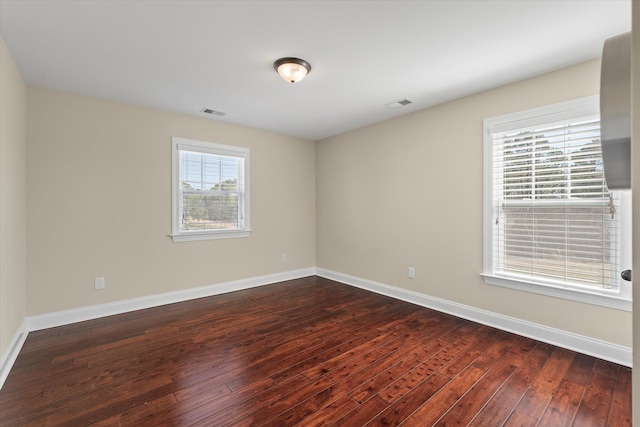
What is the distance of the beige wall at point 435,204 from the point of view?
2697 mm

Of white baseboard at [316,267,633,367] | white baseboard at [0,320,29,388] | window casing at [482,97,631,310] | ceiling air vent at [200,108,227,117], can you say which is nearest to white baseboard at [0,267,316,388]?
white baseboard at [0,320,29,388]

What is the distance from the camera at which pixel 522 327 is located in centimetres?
292

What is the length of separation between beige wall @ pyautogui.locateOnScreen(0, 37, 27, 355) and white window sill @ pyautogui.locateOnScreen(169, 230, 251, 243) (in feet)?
4.78

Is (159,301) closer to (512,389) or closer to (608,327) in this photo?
(512,389)

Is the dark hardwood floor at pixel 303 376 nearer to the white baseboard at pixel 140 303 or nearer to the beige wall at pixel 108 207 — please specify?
the white baseboard at pixel 140 303

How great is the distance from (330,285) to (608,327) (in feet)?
10.4

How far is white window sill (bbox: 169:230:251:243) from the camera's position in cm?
398

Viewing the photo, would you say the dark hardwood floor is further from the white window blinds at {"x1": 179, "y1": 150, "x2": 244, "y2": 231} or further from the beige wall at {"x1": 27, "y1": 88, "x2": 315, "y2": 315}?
the white window blinds at {"x1": 179, "y1": 150, "x2": 244, "y2": 231}

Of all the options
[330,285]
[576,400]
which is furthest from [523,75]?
[330,285]

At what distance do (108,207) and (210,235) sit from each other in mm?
1250

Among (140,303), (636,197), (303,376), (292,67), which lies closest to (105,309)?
(140,303)

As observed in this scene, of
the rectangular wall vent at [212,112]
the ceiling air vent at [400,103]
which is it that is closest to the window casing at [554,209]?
the ceiling air vent at [400,103]

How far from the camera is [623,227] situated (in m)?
2.36

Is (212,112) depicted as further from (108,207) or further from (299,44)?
(299,44)
